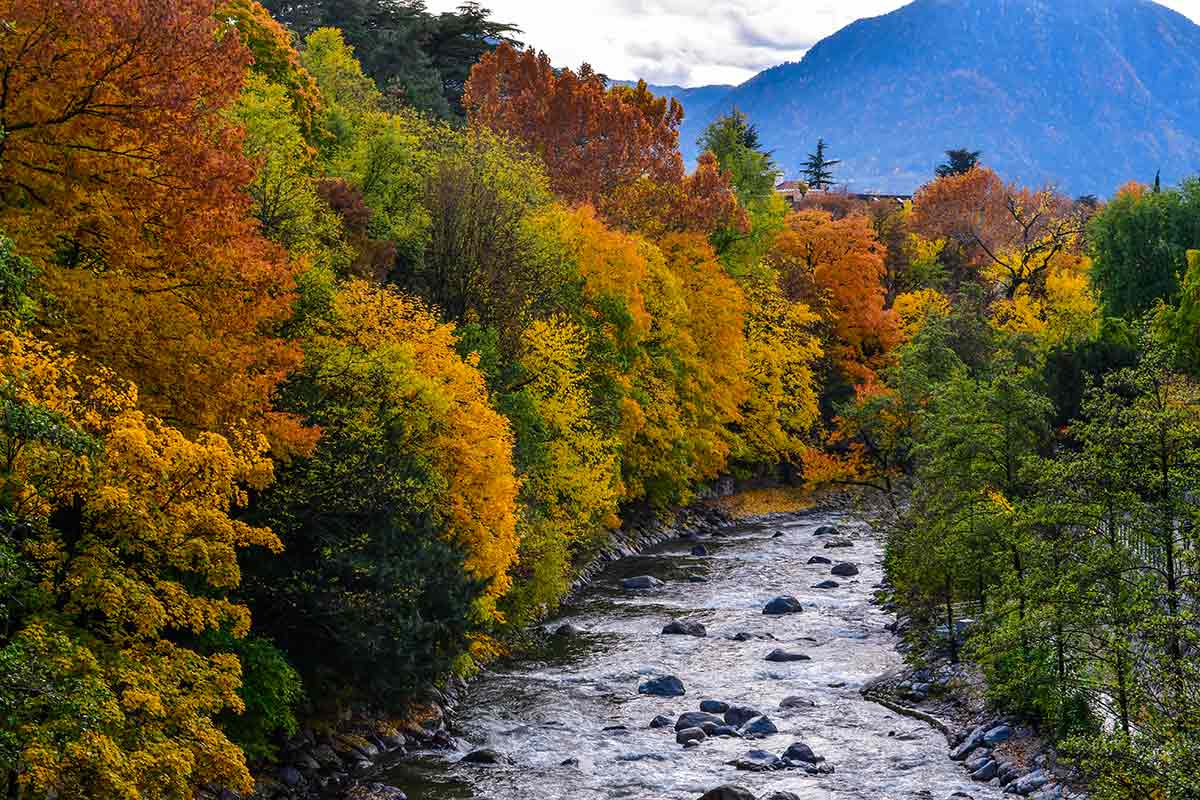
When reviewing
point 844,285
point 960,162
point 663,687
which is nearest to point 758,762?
point 663,687

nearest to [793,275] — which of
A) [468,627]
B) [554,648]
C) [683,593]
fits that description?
[683,593]

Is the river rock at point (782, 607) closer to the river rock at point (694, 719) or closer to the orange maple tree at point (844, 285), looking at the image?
the river rock at point (694, 719)

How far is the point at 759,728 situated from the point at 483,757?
7.32m

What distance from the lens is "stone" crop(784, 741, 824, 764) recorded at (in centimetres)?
2997

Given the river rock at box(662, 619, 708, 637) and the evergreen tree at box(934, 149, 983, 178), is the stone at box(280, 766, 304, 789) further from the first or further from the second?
the evergreen tree at box(934, 149, 983, 178)

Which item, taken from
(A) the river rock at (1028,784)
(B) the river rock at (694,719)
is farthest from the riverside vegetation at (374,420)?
(B) the river rock at (694,719)

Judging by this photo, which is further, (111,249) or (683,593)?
(683,593)

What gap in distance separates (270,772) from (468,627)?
24.0ft

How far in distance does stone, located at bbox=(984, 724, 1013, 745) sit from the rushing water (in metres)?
1.21

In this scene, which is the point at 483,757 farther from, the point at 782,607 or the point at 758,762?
the point at 782,607

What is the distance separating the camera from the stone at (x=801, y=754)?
2997 centimetres

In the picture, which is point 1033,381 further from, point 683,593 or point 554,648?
point 554,648

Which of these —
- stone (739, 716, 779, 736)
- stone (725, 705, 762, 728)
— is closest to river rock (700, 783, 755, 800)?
stone (739, 716, 779, 736)

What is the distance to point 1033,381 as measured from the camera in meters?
44.1
